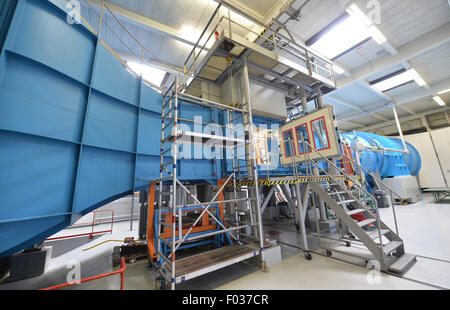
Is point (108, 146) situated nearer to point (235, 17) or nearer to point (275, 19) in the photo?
point (235, 17)

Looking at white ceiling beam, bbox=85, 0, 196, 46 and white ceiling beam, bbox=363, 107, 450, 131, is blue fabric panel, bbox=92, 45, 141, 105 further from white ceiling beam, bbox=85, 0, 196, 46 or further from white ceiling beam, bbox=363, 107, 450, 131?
white ceiling beam, bbox=363, 107, 450, 131

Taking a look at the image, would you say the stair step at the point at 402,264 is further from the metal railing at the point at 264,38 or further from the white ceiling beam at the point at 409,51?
the white ceiling beam at the point at 409,51

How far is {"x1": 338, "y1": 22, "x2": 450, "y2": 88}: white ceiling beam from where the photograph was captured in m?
7.44

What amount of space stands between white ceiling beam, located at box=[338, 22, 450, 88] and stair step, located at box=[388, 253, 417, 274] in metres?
9.68

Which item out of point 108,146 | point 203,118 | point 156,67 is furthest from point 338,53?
point 108,146

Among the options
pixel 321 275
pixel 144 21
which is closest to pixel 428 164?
pixel 321 275

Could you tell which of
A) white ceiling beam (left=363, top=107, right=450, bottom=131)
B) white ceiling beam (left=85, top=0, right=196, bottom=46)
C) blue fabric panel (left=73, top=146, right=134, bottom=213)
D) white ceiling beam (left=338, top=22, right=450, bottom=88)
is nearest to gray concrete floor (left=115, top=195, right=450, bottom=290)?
blue fabric panel (left=73, top=146, right=134, bottom=213)

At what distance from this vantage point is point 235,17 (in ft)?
21.4

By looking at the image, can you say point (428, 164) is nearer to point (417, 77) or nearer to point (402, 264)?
point (417, 77)

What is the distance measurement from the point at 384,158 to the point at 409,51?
249 inches

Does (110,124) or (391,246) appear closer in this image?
(391,246)

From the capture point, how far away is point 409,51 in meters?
8.16

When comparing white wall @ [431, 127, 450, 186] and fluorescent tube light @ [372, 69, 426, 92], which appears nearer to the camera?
fluorescent tube light @ [372, 69, 426, 92]
